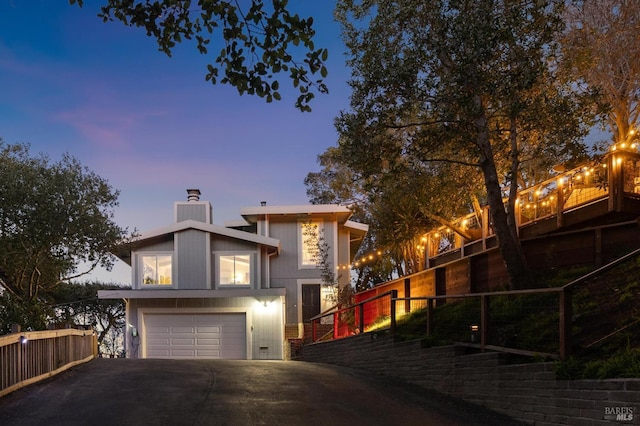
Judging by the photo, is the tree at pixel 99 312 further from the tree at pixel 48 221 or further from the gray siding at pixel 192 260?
the tree at pixel 48 221

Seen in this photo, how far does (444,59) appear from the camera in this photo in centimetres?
1258

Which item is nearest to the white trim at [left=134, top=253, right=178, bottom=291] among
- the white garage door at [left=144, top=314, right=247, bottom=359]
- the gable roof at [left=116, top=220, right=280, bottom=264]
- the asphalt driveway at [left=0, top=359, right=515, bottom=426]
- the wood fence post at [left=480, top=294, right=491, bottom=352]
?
the gable roof at [left=116, top=220, right=280, bottom=264]

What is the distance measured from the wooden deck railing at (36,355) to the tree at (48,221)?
5963mm

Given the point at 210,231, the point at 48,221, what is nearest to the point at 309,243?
the point at 210,231

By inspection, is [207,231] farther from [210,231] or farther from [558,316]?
[558,316]

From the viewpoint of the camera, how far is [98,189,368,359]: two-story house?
25.1m

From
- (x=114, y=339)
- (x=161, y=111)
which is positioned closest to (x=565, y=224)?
(x=161, y=111)

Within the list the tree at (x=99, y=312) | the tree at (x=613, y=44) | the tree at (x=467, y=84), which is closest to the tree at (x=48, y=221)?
the tree at (x=99, y=312)

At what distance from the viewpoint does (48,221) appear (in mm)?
19719

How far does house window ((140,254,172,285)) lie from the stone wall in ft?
45.0

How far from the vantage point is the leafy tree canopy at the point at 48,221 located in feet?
64.7

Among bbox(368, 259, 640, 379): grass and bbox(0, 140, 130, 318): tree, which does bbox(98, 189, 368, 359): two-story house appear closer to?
bbox(0, 140, 130, 318): tree

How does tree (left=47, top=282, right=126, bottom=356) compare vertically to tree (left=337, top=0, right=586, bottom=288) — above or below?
below

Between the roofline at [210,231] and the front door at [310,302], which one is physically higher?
the roofline at [210,231]
